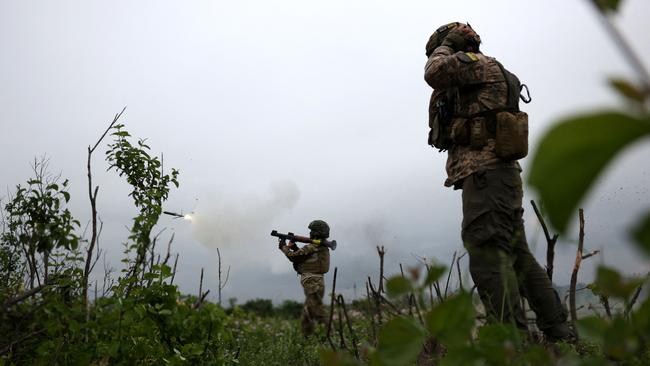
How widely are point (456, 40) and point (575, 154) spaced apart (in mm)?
3790

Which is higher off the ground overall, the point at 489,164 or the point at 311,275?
the point at 489,164

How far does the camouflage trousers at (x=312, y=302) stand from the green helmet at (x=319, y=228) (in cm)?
72

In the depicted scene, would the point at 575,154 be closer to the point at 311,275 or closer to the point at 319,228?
the point at 311,275

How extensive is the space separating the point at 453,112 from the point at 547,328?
1.68 m

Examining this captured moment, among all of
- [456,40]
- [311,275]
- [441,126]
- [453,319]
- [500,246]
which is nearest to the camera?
[453,319]

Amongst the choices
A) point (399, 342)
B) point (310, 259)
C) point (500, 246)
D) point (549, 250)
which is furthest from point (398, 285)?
point (310, 259)

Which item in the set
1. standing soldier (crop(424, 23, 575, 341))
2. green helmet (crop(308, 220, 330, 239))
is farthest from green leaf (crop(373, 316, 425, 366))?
green helmet (crop(308, 220, 330, 239))

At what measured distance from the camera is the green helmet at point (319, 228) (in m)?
7.85

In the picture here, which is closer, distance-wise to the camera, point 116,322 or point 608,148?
point 608,148

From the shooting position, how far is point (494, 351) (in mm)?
676

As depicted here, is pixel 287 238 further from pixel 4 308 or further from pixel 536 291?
pixel 4 308

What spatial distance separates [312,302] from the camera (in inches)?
283

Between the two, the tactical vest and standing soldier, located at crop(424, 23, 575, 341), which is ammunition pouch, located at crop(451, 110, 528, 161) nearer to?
standing soldier, located at crop(424, 23, 575, 341)

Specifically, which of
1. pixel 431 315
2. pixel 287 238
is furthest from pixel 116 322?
pixel 287 238
